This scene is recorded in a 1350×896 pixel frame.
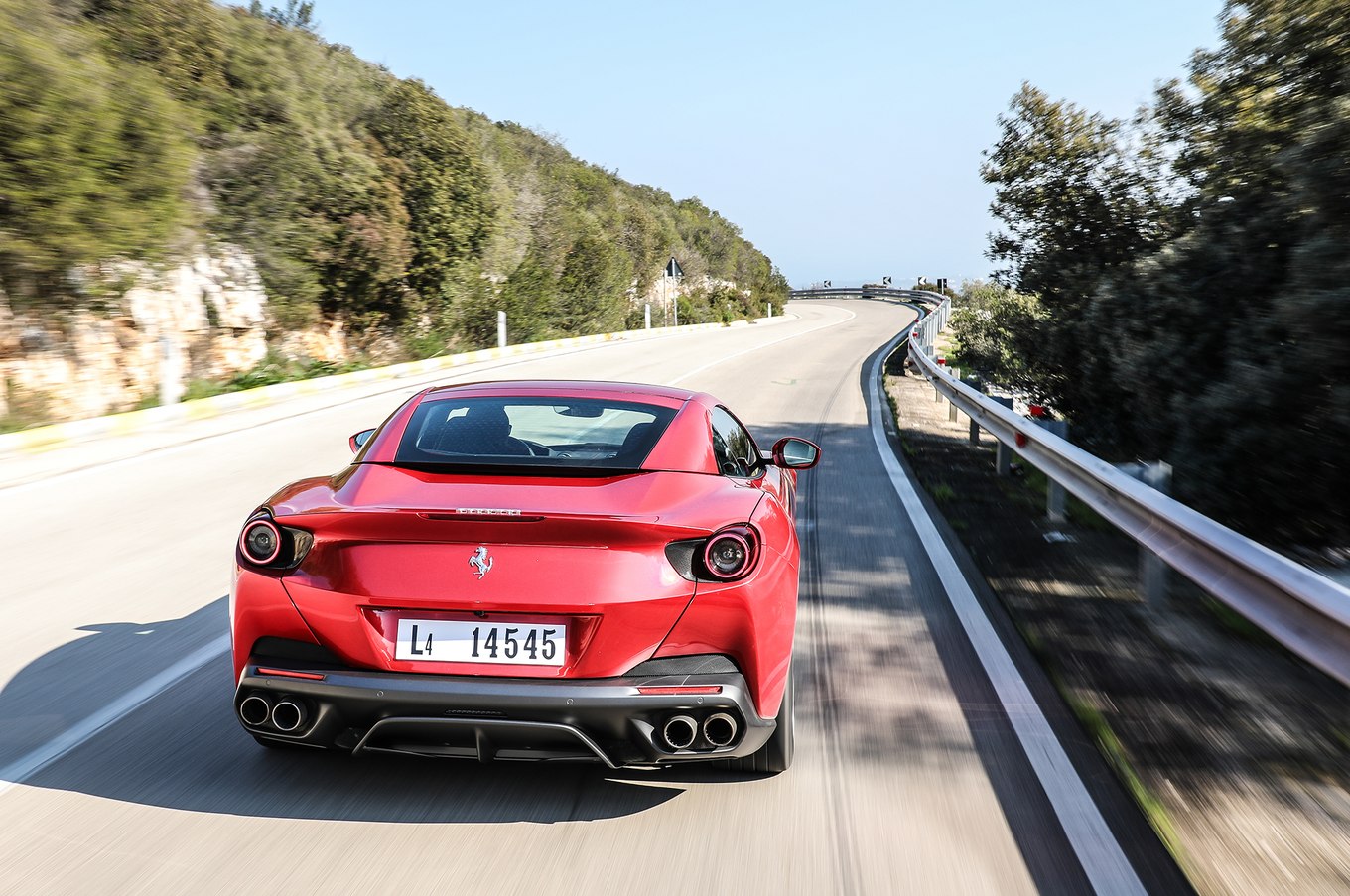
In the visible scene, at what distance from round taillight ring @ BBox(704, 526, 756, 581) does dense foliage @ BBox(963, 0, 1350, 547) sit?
14.8ft

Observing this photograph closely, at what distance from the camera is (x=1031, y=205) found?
48.5 ft

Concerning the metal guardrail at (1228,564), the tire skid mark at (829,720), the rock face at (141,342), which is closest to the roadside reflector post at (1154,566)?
the metal guardrail at (1228,564)

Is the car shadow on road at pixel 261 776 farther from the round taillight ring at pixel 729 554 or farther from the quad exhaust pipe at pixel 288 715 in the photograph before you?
the round taillight ring at pixel 729 554

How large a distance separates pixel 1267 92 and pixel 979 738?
8056 millimetres

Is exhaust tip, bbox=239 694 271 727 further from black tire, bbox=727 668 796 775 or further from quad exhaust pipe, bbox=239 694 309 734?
black tire, bbox=727 668 796 775

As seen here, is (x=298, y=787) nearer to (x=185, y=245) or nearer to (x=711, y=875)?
(x=711, y=875)

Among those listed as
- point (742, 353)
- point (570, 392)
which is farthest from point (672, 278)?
point (570, 392)

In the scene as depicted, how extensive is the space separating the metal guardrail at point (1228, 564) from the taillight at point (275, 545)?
310cm

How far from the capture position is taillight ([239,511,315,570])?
3.50 meters

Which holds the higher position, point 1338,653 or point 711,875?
point 1338,653

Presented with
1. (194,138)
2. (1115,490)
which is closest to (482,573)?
(1115,490)

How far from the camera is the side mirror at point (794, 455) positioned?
4949mm

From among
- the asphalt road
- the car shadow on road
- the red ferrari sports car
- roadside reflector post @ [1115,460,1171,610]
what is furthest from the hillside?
roadside reflector post @ [1115,460,1171,610]

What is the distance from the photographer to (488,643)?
3.30m
